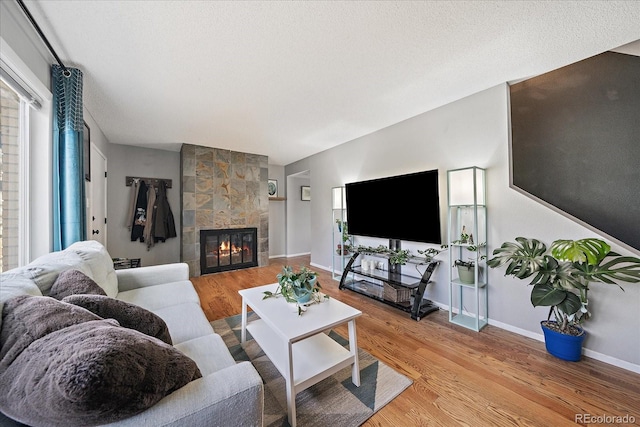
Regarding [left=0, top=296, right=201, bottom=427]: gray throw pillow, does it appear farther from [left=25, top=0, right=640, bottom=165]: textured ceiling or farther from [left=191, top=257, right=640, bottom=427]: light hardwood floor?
[left=25, top=0, right=640, bottom=165]: textured ceiling

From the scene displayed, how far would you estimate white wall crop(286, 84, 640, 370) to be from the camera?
1785mm

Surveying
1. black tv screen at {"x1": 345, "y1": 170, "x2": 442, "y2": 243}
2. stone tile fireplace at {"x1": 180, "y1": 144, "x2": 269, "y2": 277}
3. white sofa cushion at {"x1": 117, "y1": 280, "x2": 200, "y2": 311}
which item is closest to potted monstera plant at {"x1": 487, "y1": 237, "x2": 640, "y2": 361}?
black tv screen at {"x1": 345, "y1": 170, "x2": 442, "y2": 243}

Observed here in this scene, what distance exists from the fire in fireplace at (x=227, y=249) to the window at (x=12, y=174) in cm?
259

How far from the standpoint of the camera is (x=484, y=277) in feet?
7.94

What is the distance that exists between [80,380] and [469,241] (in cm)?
278

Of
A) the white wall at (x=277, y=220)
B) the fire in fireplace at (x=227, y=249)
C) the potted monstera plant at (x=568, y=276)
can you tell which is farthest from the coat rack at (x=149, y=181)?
the potted monstera plant at (x=568, y=276)

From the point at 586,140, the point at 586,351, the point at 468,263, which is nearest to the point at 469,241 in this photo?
the point at 468,263

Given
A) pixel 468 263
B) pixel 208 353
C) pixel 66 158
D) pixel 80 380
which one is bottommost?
pixel 208 353

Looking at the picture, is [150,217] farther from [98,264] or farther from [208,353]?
[208,353]

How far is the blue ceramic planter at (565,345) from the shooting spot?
1.79m

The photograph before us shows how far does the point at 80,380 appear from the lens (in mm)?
579

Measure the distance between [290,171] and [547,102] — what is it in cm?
445

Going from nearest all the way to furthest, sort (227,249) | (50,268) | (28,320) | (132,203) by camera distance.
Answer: (28,320) < (50,268) < (132,203) < (227,249)

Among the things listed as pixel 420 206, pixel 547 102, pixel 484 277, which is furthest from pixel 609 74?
pixel 484 277
